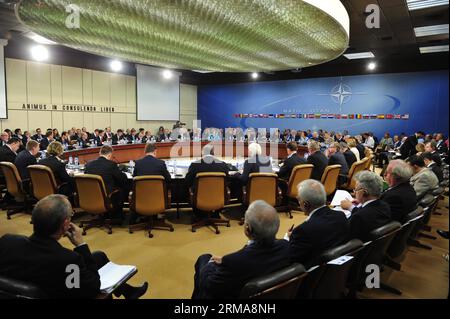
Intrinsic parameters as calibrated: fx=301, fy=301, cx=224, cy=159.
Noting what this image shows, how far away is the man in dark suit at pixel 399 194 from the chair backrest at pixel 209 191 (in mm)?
2122

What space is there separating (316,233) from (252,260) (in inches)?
24.2

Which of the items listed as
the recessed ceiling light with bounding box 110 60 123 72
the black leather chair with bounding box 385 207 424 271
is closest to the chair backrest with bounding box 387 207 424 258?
the black leather chair with bounding box 385 207 424 271

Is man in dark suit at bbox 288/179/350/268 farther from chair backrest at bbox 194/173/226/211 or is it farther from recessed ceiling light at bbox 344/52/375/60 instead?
recessed ceiling light at bbox 344/52/375/60

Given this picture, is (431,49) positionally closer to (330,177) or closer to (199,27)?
(330,177)

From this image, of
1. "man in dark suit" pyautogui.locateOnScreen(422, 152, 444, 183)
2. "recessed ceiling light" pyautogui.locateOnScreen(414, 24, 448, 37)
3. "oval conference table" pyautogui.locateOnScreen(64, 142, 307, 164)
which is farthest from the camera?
"oval conference table" pyautogui.locateOnScreen(64, 142, 307, 164)

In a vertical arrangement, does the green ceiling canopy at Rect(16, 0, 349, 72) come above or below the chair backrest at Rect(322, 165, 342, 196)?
above

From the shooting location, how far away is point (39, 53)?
9617mm

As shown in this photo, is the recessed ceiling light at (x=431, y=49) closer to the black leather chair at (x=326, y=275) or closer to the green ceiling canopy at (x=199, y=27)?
the green ceiling canopy at (x=199, y=27)

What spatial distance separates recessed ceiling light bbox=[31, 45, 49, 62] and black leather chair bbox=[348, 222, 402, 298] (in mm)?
10852

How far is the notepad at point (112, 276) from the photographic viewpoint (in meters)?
1.81

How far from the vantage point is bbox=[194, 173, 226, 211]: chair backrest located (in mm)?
4301

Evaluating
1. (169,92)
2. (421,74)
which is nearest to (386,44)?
(421,74)

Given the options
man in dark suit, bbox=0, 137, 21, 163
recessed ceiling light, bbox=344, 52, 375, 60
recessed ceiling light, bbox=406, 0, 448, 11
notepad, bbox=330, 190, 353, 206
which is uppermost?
recessed ceiling light, bbox=344, 52, 375, 60
